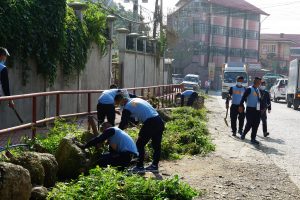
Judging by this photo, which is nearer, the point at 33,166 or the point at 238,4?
the point at 33,166

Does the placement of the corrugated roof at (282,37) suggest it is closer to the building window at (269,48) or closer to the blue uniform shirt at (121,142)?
the building window at (269,48)

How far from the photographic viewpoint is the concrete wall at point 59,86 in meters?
10.6

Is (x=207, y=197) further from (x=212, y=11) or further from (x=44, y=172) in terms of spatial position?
(x=212, y=11)

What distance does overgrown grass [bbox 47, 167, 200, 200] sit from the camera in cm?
513

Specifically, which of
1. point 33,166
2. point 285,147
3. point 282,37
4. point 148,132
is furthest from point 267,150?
point 282,37

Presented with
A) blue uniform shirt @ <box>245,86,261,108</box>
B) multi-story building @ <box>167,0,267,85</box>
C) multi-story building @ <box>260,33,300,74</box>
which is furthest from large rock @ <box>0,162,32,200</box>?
multi-story building @ <box>260,33,300,74</box>

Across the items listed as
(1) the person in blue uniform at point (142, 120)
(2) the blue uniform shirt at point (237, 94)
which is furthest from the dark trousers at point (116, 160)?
(2) the blue uniform shirt at point (237, 94)

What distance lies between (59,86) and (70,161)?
287 inches

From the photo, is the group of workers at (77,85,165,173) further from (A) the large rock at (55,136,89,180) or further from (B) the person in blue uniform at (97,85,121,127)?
(B) the person in blue uniform at (97,85,121,127)

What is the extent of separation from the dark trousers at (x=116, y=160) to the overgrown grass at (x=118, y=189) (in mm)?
1107

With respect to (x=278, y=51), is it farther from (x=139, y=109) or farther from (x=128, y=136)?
(x=128, y=136)

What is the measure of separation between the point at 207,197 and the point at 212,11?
64.3m

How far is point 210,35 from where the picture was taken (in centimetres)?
6750

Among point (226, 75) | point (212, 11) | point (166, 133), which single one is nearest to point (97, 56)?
point (166, 133)
